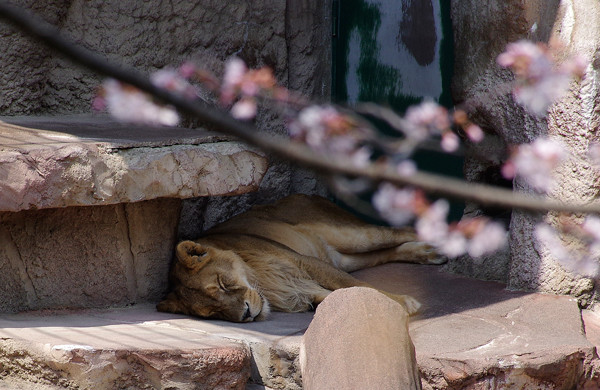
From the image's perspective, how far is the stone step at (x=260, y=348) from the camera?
3.75 metres

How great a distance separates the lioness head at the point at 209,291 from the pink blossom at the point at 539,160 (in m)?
1.93

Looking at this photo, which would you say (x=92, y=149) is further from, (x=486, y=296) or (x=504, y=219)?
(x=504, y=219)

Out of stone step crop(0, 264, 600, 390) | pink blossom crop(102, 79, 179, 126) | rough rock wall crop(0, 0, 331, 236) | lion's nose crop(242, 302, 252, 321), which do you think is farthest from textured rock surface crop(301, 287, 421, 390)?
rough rock wall crop(0, 0, 331, 236)

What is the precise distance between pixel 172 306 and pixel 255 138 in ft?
13.2

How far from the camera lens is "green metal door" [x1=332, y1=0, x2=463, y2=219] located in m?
6.14

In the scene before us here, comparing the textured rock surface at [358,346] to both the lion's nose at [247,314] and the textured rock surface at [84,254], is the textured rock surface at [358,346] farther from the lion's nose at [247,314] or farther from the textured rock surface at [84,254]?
the textured rock surface at [84,254]

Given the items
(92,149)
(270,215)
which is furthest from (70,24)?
(270,215)

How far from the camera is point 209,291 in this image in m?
4.87

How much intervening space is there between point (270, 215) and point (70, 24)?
6.99 ft

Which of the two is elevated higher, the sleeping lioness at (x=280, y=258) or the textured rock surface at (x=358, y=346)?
the textured rock surface at (x=358, y=346)

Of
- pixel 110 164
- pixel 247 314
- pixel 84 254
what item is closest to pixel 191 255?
pixel 247 314

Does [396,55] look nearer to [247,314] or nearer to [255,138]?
[247,314]

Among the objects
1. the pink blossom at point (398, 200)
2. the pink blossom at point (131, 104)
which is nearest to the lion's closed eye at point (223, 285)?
the pink blossom at point (398, 200)

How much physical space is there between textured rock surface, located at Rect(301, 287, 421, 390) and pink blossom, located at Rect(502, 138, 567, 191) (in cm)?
162
